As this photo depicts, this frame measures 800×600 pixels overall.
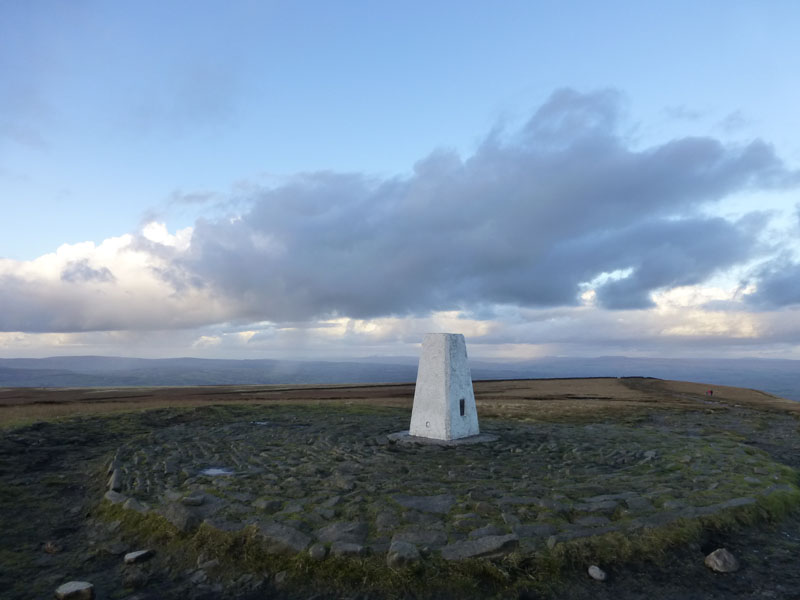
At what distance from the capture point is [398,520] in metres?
9.19

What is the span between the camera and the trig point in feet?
58.7

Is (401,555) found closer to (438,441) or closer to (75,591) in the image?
(75,591)

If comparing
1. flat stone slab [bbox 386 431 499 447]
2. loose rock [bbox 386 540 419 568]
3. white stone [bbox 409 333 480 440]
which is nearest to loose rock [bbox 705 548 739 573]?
loose rock [bbox 386 540 419 568]

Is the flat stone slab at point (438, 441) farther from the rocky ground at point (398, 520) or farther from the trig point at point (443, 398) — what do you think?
the rocky ground at point (398, 520)

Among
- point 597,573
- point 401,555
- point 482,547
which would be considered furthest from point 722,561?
point 401,555

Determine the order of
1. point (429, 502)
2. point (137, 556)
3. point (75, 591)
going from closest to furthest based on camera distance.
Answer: point (75, 591) < point (137, 556) < point (429, 502)

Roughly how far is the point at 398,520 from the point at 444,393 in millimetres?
9042

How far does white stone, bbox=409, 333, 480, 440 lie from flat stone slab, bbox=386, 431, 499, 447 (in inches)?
8.7

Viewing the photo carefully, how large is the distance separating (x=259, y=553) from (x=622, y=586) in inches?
231

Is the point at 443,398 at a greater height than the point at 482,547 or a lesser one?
greater

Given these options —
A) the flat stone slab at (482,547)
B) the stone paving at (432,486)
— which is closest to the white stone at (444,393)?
the stone paving at (432,486)

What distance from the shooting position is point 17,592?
7.49 meters

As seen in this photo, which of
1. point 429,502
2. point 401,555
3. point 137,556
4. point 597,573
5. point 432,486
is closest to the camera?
point 597,573

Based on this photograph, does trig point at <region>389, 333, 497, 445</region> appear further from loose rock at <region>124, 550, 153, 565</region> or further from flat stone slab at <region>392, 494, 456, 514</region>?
loose rock at <region>124, 550, 153, 565</region>
